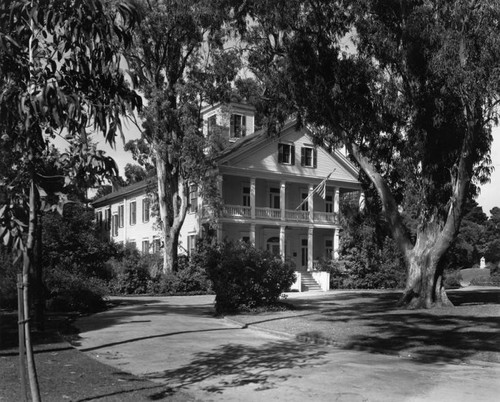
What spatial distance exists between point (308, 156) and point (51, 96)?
125 ft

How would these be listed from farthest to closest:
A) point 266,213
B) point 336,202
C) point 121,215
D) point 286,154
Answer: point 121,215
point 336,202
point 286,154
point 266,213

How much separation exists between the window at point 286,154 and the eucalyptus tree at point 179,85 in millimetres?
8007

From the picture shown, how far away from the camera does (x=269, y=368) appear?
957 cm

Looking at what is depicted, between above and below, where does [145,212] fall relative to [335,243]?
above

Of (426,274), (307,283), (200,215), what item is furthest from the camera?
(200,215)

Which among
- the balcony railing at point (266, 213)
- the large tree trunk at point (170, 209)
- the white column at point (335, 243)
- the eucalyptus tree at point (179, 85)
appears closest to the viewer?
the eucalyptus tree at point (179, 85)

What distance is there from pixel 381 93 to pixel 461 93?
458 cm

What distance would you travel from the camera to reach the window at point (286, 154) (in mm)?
40656

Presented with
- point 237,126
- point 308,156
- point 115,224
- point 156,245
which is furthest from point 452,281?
point 115,224

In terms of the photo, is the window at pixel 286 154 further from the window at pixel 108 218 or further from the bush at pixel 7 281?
the bush at pixel 7 281

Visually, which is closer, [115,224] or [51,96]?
[51,96]

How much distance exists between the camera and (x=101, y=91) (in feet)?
18.3

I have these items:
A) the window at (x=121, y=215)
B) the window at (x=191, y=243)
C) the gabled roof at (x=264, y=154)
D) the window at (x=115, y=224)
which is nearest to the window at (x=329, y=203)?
the gabled roof at (x=264, y=154)

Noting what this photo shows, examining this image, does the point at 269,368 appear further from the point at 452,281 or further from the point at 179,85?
the point at 452,281
